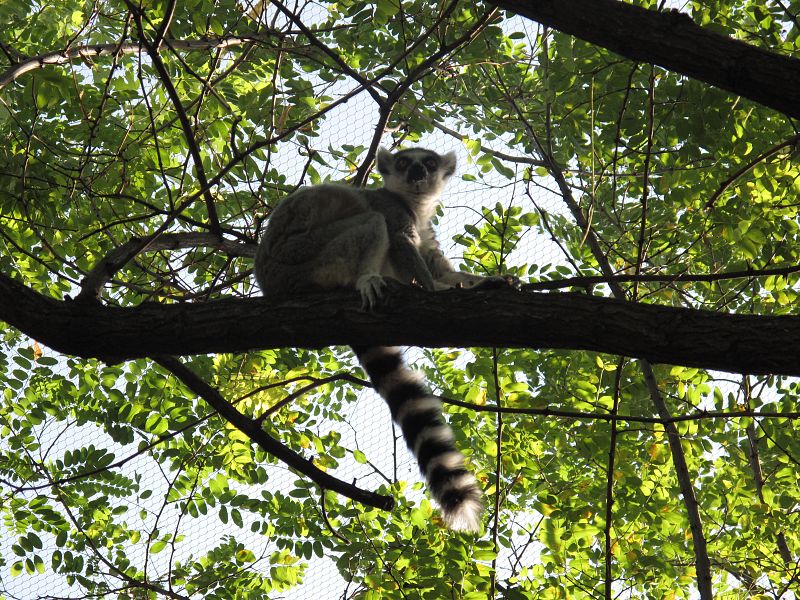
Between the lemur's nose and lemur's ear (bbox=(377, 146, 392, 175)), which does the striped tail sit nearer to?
the lemur's nose

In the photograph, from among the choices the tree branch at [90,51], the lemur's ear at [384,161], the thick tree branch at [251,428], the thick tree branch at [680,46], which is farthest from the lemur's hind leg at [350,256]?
the thick tree branch at [680,46]

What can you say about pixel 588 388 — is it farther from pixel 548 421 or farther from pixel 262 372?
pixel 262 372

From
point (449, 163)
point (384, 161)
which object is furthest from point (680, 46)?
point (449, 163)

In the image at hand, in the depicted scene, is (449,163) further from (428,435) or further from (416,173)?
(428,435)

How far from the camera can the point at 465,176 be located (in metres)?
7.24

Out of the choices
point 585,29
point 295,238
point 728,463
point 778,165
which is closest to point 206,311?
point 295,238

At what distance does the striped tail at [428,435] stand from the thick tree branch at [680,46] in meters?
2.26

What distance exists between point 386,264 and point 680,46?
9.80 feet

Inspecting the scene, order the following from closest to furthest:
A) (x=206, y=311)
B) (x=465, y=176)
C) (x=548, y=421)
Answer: (x=206, y=311)
(x=548, y=421)
(x=465, y=176)

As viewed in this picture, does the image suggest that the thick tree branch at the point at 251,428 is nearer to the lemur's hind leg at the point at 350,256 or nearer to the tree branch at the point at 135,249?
the tree branch at the point at 135,249

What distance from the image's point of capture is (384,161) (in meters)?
7.51

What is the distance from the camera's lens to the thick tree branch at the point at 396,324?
10.5 feet

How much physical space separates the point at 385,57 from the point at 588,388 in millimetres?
4025

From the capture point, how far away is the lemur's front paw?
3934 millimetres
